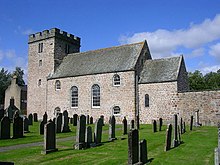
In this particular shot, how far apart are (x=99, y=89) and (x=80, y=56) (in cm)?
745

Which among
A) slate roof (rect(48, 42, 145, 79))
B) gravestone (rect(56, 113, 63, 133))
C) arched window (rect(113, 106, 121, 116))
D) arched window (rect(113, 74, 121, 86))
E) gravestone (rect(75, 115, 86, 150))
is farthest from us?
slate roof (rect(48, 42, 145, 79))

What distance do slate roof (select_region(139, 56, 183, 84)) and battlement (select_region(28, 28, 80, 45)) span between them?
14370 millimetres

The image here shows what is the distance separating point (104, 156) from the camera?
10062mm

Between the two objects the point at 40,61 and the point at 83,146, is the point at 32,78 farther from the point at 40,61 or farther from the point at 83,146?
the point at 83,146

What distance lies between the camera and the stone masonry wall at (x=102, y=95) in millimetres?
28453

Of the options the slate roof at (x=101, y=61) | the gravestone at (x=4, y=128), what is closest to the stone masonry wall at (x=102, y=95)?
the slate roof at (x=101, y=61)

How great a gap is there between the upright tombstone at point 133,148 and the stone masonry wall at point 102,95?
1933 centimetres

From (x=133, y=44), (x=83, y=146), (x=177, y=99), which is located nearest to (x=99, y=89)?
(x=133, y=44)

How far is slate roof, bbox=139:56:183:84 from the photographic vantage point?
2745 centimetres

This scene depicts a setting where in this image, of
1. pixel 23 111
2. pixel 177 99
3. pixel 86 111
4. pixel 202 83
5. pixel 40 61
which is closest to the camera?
pixel 177 99

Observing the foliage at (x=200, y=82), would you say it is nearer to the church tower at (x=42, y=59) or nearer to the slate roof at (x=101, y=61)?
the slate roof at (x=101, y=61)

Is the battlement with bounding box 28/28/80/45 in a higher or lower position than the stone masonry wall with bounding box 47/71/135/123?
higher

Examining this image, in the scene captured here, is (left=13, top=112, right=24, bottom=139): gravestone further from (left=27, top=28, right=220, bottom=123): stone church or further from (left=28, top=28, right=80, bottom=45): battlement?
(left=28, top=28, right=80, bottom=45): battlement

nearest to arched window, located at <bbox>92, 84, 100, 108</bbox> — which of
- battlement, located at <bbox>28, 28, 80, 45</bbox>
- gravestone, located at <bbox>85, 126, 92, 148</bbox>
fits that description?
battlement, located at <bbox>28, 28, 80, 45</bbox>
